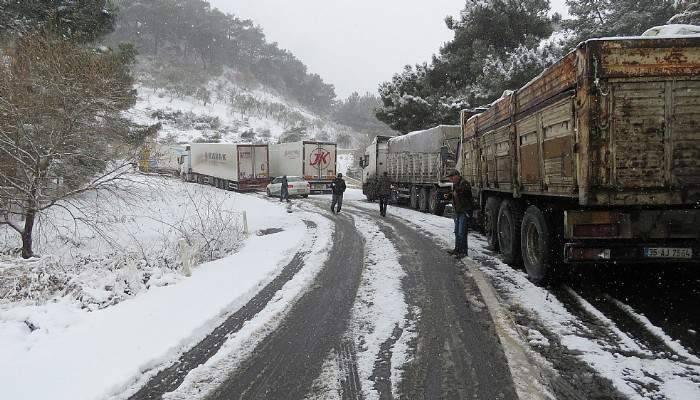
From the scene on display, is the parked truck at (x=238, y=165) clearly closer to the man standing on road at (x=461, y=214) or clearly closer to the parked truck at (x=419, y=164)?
the parked truck at (x=419, y=164)

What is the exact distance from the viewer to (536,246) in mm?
6449

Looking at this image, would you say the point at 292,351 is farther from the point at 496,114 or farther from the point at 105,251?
the point at 105,251

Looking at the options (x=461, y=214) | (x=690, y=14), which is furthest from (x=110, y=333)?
(x=690, y=14)

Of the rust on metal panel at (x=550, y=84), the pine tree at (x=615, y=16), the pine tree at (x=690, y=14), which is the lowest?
the rust on metal panel at (x=550, y=84)

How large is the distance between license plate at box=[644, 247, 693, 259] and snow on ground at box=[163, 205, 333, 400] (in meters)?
4.20

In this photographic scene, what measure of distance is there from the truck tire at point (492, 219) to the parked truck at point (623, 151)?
2802 millimetres

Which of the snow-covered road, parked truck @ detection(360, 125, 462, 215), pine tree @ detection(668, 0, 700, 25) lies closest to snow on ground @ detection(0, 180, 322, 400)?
the snow-covered road

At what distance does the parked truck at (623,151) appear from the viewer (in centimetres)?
474

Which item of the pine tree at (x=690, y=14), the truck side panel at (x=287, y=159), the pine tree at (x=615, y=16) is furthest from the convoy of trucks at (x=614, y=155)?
the truck side panel at (x=287, y=159)

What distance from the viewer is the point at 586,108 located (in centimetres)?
479

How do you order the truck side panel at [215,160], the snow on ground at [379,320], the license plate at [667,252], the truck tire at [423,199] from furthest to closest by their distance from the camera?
the truck side panel at [215,160], the truck tire at [423,199], the license plate at [667,252], the snow on ground at [379,320]

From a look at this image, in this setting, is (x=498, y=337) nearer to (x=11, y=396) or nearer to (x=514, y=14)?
(x=11, y=396)

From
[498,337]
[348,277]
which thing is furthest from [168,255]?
[498,337]

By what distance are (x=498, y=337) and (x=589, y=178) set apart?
80.8 inches
